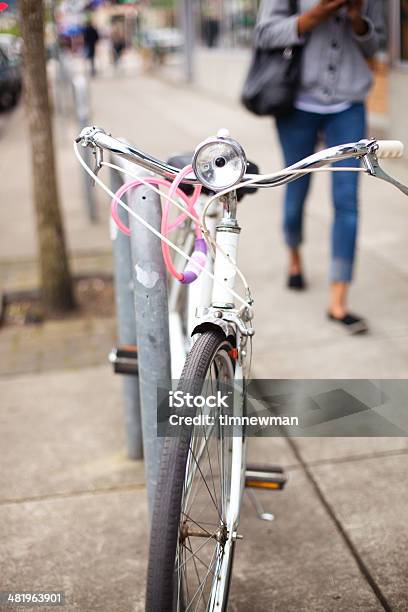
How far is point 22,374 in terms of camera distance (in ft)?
13.9

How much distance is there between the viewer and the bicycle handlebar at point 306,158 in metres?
1.92

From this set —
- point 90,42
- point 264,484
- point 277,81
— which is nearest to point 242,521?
point 264,484

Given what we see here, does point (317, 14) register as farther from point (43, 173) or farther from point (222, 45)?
point (222, 45)

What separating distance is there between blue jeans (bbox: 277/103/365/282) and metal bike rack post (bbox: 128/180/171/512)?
6.69ft

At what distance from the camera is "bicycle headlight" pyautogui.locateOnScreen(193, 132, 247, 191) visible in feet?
6.26

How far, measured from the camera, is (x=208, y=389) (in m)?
2.07

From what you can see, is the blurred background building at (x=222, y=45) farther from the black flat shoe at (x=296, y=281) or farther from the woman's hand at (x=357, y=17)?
the black flat shoe at (x=296, y=281)

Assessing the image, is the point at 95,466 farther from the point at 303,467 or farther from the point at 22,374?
the point at 22,374

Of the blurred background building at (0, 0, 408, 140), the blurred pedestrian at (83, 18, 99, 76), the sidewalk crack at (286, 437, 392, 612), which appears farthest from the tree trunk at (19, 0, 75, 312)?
the blurred pedestrian at (83, 18, 99, 76)

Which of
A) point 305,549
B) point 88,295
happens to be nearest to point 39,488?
point 305,549

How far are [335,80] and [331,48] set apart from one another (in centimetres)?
18
